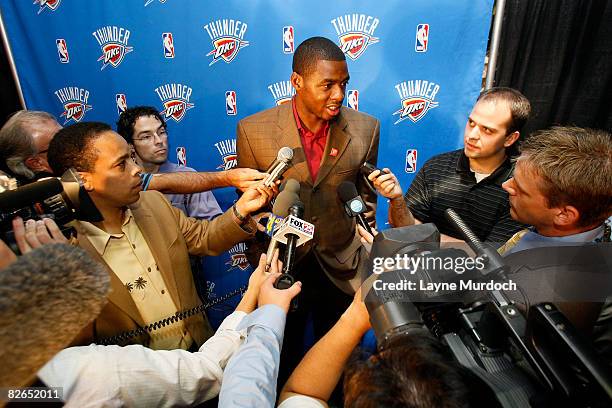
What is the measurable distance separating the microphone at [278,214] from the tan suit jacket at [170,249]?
0.76ft

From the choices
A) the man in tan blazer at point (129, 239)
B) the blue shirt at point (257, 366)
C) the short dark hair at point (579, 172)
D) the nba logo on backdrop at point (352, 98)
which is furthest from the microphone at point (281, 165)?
the nba logo on backdrop at point (352, 98)

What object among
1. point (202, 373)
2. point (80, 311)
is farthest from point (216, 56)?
point (80, 311)

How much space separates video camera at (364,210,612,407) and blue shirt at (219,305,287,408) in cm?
29

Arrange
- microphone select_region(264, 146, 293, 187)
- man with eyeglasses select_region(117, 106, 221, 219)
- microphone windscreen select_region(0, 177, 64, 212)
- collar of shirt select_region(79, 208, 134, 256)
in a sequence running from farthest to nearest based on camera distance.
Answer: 1. man with eyeglasses select_region(117, 106, 221, 219)
2. microphone select_region(264, 146, 293, 187)
3. collar of shirt select_region(79, 208, 134, 256)
4. microphone windscreen select_region(0, 177, 64, 212)

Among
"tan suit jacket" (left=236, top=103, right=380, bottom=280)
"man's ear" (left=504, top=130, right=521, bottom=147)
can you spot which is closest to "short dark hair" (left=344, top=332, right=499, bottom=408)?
"tan suit jacket" (left=236, top=103, right=380, bottom=280)

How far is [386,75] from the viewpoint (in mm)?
2529

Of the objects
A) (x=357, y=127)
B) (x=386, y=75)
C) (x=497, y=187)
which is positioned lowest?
(x=497, y=187)

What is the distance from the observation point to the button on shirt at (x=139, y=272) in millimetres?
1361

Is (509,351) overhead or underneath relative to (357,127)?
underneath

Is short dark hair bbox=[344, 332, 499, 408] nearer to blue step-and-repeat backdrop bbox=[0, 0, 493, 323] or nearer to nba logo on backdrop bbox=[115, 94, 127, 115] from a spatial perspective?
blue step-and-repeat backdrop bbox=[0, 0, 493, 323]

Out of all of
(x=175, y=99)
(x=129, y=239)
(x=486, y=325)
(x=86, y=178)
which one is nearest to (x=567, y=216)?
(x=486, y=325)

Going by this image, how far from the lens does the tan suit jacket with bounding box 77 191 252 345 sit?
131 centimetres

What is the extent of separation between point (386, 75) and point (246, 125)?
3.85ft

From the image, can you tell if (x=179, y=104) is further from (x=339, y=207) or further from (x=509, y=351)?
(x=509, y=351)
